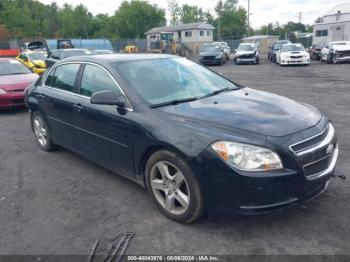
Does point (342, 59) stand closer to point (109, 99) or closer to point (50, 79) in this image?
point (50, 79)

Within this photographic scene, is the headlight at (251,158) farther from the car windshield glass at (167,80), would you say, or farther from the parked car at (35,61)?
the parked car at (35,61)

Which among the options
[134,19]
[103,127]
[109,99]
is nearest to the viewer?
[109,99]

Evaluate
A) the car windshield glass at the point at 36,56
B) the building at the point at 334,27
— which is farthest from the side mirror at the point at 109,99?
the building at the point at 334,27

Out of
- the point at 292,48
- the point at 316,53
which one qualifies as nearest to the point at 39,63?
the point at 292,48

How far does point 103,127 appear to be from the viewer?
3887mm

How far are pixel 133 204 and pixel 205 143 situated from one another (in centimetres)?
132

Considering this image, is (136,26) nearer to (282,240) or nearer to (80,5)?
(80,5)

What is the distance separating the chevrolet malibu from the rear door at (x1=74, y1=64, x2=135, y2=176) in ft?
0.04

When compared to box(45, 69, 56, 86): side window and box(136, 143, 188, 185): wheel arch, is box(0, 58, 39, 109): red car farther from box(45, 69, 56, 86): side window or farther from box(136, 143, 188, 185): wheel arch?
box(136, 143, 188, 185): wheel arch

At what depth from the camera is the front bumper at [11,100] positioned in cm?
865

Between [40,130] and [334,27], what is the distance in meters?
35.9

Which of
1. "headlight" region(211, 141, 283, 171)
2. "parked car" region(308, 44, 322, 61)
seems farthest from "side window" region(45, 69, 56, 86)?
"parked car" region(308, 44, 322, 61)

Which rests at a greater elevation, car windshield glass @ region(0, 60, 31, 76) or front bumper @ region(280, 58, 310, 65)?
car windshield glass @ region(0, 60, 31, 76)

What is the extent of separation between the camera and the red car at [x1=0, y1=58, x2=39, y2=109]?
867 centimetres
